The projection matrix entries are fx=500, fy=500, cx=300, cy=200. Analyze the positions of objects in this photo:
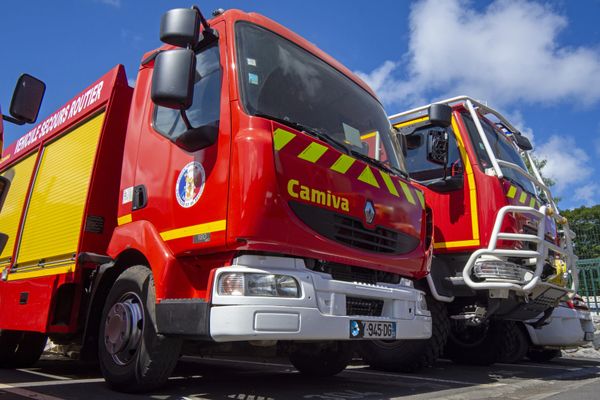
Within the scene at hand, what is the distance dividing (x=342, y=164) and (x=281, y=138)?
0.56 metres

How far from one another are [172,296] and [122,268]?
0.92m

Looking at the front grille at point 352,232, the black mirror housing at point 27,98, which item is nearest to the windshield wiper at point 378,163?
the front grille at point 352,232

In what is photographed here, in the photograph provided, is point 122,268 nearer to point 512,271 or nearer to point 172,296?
point 172,296

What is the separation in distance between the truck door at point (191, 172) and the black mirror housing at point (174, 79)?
0.27m

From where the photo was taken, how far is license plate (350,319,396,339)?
320 centimetres

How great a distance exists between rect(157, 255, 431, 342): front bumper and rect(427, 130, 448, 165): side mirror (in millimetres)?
2360

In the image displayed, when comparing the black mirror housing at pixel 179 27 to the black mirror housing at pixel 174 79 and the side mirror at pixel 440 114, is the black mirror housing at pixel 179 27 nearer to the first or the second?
the black mirror housing at pixel 174 79

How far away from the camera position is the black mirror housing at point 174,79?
308 cm

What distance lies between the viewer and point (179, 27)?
3.13m

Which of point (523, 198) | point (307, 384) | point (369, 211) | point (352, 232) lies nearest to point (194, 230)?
point (352, 232)

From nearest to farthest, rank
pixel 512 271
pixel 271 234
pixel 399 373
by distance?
1. pixel 271 234
2. pixel 512 271
3. pixel 399 373

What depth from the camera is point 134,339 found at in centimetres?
338

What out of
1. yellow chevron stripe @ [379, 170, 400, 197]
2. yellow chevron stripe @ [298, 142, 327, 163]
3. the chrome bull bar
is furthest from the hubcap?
the chrome bull bar

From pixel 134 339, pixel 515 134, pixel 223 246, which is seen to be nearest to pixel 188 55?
pixel 223 246
